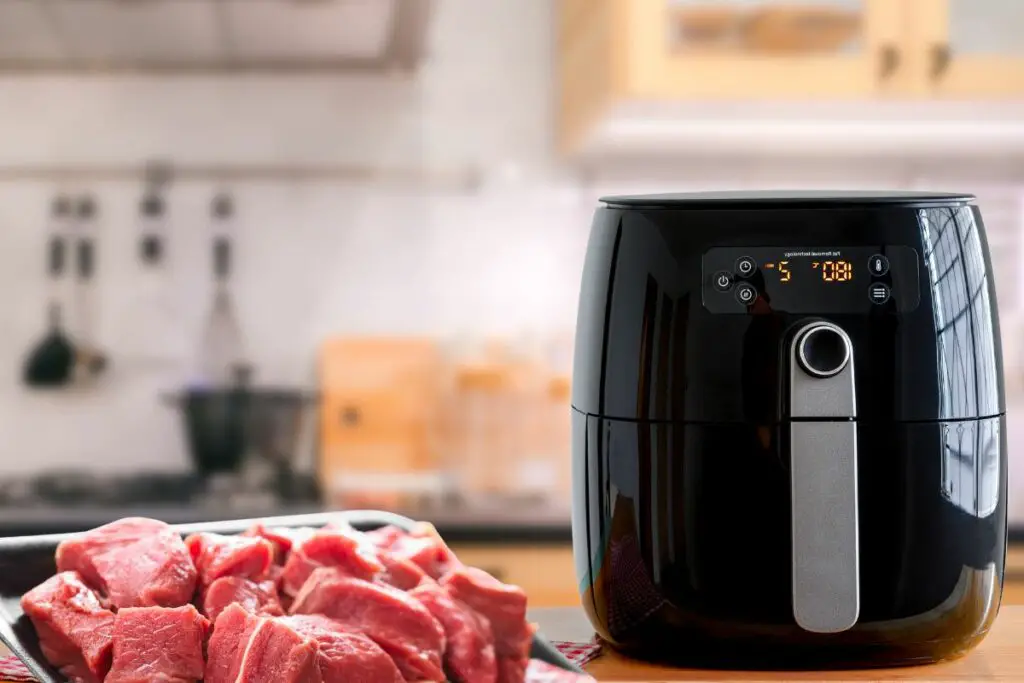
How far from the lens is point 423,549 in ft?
2.32

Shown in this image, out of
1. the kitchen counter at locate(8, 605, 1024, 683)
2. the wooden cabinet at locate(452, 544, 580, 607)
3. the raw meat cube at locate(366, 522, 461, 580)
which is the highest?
the raw meat cube at locate(366, 522, 461, 580)

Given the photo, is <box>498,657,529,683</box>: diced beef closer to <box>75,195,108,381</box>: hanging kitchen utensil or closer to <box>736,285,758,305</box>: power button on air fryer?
<box>736,285,758,305</box>: power button on air fryer

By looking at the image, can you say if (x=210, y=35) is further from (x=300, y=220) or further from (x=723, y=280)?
(x=723, y=280)

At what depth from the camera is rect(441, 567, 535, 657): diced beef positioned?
0.65 meters

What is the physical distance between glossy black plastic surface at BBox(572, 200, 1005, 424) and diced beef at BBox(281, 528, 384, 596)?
162 millimetres

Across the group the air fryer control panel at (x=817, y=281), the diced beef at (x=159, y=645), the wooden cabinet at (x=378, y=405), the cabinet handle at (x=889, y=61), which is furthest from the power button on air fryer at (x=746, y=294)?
the wooden cabinet at (x=378, y=405)

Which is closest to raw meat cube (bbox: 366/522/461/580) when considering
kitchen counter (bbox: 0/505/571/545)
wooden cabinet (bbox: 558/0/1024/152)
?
kitchen counter (bbox: 0/505/571/545)

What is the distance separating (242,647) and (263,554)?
8cm

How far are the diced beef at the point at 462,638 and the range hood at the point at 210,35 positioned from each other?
5.61 feet

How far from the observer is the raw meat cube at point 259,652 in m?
0.59

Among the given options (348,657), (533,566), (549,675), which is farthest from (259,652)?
(533,566)

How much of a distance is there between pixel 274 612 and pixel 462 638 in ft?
0.33

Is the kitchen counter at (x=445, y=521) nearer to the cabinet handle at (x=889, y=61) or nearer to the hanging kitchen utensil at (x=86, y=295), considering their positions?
the hanging kitchen utensil at (x=86, y=295)

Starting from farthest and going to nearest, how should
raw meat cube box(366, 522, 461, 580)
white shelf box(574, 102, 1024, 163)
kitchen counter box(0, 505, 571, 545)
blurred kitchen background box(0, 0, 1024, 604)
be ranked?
blurred kitchen background box(0, 0, 1024, 604), white shelf box(574, 102, 1024, 163), kitchen counter box(0, 505, 571, 545), raw meat cube box(366, 522, 461, 580)
